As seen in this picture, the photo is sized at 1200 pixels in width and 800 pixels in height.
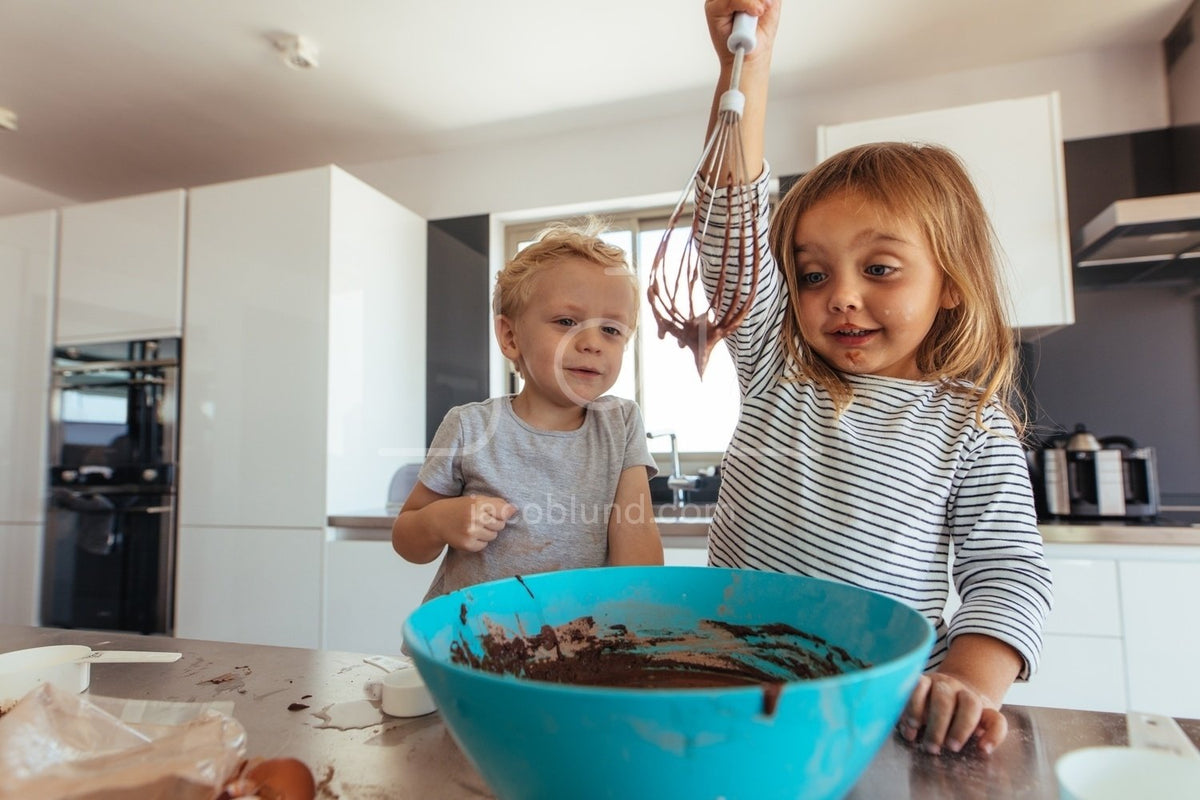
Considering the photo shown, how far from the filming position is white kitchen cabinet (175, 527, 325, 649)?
1.84 m

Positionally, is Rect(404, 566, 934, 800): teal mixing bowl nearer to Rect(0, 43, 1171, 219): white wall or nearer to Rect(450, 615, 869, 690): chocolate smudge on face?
Rect(450, 615, 869, 690): chocolate smudge on face

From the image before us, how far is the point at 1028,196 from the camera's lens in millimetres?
1666

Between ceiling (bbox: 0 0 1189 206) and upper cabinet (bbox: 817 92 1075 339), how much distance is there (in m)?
0.28

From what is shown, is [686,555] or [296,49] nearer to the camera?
[686,555]

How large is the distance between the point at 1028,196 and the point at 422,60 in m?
1.63

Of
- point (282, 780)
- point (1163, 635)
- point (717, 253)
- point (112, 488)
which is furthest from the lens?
point (112, 488)

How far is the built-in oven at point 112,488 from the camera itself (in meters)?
2.02

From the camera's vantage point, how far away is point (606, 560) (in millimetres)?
792

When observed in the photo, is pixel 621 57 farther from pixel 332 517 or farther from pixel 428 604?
pixel 428 604

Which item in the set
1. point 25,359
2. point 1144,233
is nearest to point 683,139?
point 1144,233

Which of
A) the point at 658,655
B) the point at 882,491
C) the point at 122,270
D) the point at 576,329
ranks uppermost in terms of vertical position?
the point at 122,270

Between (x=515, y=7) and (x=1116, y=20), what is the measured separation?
1517 mm

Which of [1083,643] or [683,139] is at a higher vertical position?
[683,139]

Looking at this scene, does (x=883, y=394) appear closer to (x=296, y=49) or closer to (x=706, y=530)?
(x=706, y=530)
